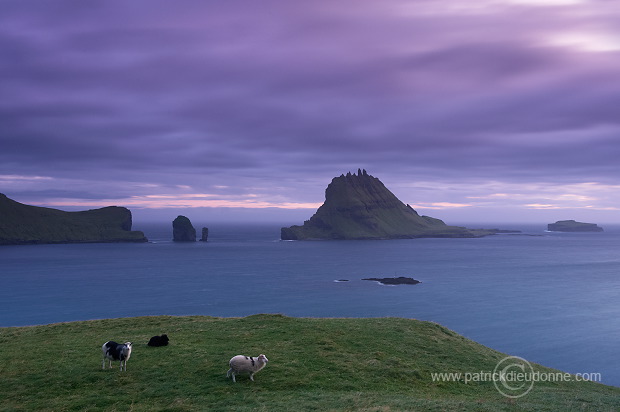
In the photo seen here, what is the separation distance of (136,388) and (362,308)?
317 feet

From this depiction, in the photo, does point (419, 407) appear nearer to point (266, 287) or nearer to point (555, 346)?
point (555, 346)

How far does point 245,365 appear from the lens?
22812 mm

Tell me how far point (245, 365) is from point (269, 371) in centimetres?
211

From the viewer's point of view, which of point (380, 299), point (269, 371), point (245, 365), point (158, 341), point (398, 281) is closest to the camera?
point (245, 365)

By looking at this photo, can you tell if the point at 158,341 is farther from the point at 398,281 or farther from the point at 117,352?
the point at 398,281

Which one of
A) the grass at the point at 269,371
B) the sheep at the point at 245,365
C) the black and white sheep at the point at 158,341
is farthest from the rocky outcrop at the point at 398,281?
the sheep at the point at 245,365

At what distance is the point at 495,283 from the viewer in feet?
542

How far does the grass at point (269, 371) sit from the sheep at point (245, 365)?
491 mm

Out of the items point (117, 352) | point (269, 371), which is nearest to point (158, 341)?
point (117, 352)

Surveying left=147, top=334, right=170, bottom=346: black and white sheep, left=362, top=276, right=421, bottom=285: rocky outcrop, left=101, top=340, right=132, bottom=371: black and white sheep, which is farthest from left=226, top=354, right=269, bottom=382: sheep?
left=362, top=276, right=421, bottom=285: rocky outcrop

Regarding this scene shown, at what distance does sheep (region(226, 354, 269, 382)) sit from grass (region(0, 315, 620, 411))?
491 mm

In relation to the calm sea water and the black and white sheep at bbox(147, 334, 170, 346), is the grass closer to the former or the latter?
the black and white sheep at bbox(147, 334, 170, 346)

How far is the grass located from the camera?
2017 cm

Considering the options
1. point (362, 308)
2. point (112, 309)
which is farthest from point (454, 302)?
point (112, 309)
